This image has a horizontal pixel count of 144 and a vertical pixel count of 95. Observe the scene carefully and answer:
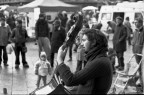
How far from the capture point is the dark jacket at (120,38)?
10.4 metres

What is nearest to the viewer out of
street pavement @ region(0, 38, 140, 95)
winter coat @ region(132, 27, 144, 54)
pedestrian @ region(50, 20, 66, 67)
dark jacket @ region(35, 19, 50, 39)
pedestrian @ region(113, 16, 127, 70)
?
street pavement @ region(0, 38, 140, 95)

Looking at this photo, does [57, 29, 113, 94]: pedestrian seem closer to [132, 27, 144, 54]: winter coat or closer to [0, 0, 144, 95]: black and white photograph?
[0, 0, 144, 95]: black and white photograph

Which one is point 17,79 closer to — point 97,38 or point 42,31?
point 42,31

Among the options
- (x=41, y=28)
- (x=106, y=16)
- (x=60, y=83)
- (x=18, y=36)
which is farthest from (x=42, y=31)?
(x=106, y=16)

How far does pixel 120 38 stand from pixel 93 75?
24.6 feet

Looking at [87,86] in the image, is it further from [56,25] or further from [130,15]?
[130,15]

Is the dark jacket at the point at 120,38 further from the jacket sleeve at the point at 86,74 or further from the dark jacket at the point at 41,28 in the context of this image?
the jacket sleeve at the point at 86,74

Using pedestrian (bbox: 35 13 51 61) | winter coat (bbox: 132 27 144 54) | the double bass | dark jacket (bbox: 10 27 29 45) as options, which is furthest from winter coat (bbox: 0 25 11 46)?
the double bass

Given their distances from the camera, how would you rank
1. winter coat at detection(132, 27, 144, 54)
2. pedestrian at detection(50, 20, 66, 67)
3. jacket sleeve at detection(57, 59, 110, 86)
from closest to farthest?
jacket sleeve at detection(57, 59, 110, 86) → winter coat at detection(132, 27, 144, 54) → pedestrian at detection(50, 20, 66, 67)

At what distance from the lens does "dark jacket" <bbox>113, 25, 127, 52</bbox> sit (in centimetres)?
1043

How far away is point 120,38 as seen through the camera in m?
10.5

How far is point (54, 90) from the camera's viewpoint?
333 centimetres

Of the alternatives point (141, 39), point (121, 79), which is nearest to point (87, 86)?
point (121, 79)

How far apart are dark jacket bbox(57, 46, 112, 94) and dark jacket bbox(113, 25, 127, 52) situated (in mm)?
7311
